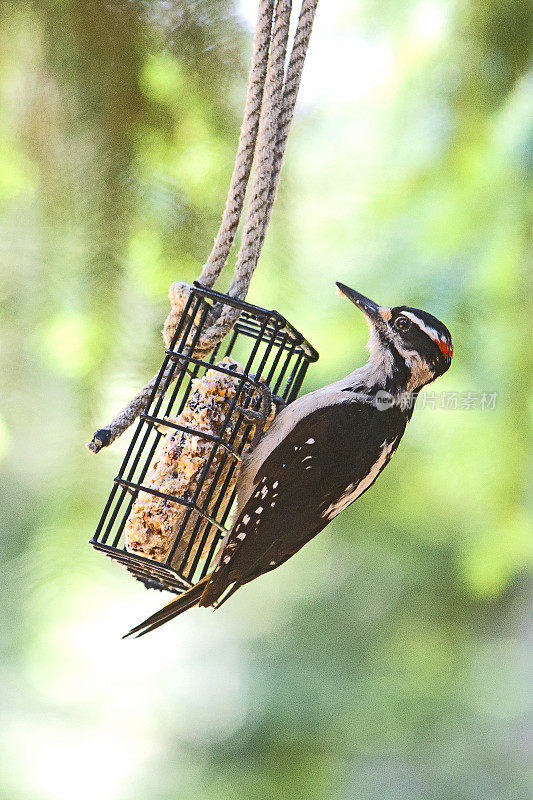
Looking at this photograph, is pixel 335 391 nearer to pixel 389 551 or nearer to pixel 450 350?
pixel 450 350

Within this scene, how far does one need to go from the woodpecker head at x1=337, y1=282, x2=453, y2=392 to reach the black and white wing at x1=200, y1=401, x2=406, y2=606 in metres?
0.08

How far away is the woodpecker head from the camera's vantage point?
1.26 metres

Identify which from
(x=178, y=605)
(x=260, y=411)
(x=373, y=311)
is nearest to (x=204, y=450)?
(x=260, y=411)

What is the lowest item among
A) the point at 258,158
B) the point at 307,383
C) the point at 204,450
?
the point at 204,450

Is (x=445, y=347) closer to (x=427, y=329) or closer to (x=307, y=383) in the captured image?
(x=427, y=329)

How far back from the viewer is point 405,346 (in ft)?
4.21

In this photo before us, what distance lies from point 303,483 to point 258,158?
529 mm

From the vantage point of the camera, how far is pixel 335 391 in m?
1.27

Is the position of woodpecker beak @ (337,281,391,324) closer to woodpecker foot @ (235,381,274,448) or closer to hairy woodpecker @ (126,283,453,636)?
hairy woodpecker @ (126,283,453,636)

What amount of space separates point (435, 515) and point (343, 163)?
155 cm

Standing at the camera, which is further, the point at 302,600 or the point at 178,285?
the point at 302,600

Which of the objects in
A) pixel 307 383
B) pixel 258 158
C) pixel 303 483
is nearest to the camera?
pixel 258 158

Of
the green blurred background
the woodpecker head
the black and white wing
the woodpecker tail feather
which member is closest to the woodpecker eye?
the woodpecker head

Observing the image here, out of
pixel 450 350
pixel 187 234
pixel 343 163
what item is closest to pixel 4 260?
pixel 187 234
